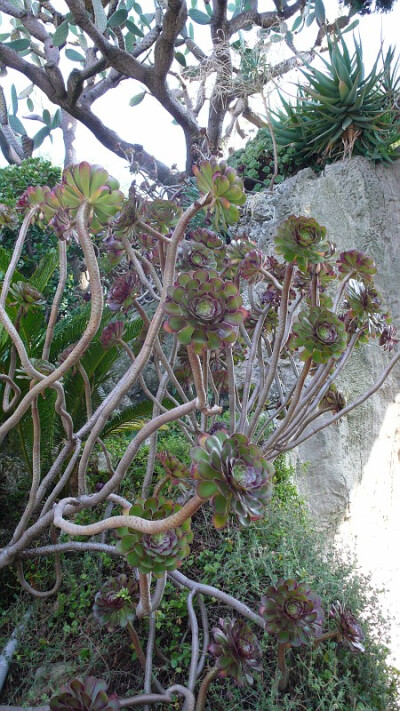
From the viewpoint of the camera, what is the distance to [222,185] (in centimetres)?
122

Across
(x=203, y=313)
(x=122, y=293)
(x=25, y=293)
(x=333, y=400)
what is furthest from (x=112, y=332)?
(x=333, y=400)

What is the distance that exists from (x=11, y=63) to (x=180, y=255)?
20.4 feet

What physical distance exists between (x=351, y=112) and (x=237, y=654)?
13.7ft

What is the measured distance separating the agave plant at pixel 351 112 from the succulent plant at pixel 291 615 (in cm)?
372

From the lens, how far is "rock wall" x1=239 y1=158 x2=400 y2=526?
333cm

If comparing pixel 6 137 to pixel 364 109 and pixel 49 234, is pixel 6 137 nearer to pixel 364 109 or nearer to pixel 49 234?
pixel 49 234

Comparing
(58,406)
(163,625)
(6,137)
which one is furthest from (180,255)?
(6,137)

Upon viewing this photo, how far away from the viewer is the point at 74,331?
2.62m

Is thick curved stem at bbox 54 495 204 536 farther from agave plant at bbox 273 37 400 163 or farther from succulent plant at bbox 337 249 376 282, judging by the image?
agave plant at bbox 273 37 400 163

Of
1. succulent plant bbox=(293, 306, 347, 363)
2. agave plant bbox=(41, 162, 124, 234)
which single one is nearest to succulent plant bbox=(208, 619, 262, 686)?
succulent plant bbox=(293, 306, 347, 363)

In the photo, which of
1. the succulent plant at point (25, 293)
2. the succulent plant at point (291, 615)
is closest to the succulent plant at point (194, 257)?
the succulent plant at point (25, 293)

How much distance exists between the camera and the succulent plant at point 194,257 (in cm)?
164

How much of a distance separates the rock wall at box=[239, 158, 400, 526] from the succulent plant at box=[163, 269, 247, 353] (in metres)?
2.35

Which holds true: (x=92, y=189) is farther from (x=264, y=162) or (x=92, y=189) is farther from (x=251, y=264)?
(x=264, y=162)
